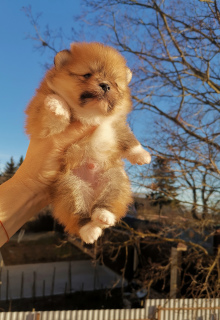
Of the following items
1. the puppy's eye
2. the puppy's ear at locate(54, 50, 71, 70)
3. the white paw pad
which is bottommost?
the white paw pad

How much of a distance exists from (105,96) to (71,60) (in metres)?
0.27

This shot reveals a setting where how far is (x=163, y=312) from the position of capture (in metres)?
7.34

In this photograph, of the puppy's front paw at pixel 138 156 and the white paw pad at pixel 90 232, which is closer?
the white paw pad at pixel 90 232

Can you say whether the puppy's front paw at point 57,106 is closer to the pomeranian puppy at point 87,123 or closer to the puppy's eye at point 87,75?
the pomeranian puppy at point 87,123

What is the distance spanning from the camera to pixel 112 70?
124cm

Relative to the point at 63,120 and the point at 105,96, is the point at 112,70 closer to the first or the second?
the point at 105,96

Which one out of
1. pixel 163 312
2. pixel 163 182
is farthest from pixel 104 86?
pixel 163 312

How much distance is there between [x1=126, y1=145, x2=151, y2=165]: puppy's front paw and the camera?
1364 mm

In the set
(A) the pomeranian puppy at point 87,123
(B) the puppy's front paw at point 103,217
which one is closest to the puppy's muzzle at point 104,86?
(A) the pomeranian puppy at point 87,123

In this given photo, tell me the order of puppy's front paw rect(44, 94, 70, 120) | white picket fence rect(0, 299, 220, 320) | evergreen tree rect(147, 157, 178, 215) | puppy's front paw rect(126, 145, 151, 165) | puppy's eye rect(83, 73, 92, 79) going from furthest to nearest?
white picket fence rect(0, 299, 220, 320) < evergreen tree rect(147, 157, 178, 215) < puppy's front paw rect(126, 145, 151, 165) < puppy's eye rect(83, 73, 92, 79) < puppy's front paw rect(44, 94, 70, 120)

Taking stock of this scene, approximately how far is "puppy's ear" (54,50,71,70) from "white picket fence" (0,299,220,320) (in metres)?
7.20

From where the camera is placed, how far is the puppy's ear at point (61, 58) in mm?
1248

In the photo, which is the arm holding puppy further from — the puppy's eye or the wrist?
the puppy's eye

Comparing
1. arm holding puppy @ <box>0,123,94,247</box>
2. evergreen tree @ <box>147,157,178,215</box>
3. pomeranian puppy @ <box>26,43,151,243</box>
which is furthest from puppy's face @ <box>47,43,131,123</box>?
evergreen tree @ <box>147,157,178,215</box>
